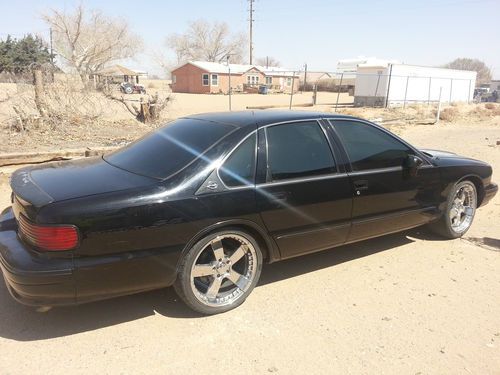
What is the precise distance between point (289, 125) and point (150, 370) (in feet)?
7.24

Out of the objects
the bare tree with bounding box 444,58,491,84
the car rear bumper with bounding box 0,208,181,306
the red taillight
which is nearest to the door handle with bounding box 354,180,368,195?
the car rear bumper with bounding box 0,208,181,306

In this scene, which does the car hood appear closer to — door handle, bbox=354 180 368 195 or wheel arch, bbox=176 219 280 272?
wheel arch, bbox=176 219 280 272

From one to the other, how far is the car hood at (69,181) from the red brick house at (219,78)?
152 ft

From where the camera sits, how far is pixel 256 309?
3.48 m

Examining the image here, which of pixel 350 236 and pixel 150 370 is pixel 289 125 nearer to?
pixel 350 236

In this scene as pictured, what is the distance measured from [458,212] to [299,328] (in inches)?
113

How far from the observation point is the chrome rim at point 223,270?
3316 millimetres

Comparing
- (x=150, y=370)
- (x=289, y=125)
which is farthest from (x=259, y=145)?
(x=150, y=370)

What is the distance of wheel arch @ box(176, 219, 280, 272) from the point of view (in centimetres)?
313

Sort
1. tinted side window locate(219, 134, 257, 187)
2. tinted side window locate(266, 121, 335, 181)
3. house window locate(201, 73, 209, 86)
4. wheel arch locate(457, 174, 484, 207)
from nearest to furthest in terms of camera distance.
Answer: tinted side window locate(219, 134, 257, 187), tinted side window locate(266, 121, 335, 181), wheel arch locate(457, 174, 484, 207), house window locate(201, 73, 209, 86)

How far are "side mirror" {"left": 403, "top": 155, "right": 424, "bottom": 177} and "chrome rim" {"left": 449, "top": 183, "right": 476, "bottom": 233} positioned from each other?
0.97 metres

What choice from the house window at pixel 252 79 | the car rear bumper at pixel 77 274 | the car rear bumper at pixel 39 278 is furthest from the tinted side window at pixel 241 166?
the house window at pixel 252 79

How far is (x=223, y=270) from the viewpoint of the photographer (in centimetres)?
339

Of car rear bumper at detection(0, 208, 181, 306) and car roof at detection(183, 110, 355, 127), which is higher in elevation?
car roof at detection(183, 110, 355, 127)
